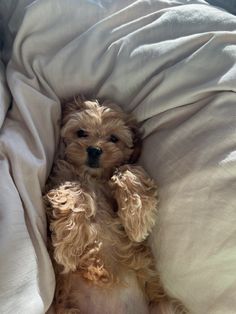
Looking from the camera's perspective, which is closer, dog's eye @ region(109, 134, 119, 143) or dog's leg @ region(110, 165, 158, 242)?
dog's leg @ region(110, 165, 158, 242)

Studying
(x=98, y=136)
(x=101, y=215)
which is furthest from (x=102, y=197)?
(x=98, y=136)

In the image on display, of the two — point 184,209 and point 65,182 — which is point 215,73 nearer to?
point 184,209

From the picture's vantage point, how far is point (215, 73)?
4.69ft

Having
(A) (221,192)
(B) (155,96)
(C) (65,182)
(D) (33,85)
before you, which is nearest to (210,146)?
(A) (221,192)

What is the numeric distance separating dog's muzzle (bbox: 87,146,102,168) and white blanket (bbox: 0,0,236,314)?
13 centimetres

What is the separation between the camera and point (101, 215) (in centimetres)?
142

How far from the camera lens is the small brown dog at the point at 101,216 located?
1359 mm

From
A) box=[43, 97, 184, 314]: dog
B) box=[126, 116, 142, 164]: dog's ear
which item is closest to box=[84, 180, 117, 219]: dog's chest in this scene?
box=[43, 97, 184, 314]: dog

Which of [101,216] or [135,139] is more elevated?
[135,139]

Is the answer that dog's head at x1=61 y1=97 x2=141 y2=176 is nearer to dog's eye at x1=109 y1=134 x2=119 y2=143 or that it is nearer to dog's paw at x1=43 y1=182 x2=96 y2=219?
dog's eye at x1=109 y1=134 x2=119 y2=143

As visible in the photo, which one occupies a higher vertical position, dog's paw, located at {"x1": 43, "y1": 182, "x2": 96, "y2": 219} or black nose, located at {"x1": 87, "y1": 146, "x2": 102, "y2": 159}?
black nose, located at {"x1": 87, "y1": 146, "x2": 102, "y2": 159}

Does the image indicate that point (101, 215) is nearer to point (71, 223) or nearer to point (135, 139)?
point (71, 223)

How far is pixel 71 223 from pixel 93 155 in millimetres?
220

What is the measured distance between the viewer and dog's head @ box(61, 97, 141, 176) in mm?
1453
